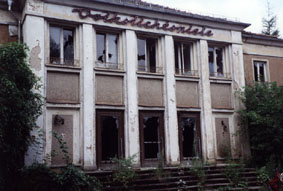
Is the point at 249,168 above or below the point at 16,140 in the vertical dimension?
below

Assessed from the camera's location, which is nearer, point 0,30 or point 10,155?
point 10,155

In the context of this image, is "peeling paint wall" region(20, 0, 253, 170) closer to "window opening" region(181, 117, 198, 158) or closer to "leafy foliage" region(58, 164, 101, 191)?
"window opening" region(181, 117, 198, 158)

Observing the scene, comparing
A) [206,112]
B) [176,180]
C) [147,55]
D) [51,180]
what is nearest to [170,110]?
[206,112]

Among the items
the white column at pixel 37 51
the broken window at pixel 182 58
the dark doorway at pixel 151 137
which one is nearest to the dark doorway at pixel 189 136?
the dark doorway at pixel 151 137

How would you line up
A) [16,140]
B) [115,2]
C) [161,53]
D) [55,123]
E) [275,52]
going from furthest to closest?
[275,52] < [161,53] < [115,2] < [55,123] < [16,140]

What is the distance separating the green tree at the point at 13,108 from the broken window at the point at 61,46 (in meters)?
2.82

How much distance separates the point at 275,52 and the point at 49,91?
13.6m

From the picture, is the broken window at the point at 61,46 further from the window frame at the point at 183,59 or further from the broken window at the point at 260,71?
the broken window at the point at 260,71

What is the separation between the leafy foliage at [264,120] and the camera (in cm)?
1705

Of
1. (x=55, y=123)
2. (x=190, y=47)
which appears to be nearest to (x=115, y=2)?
(x=190, y=47)

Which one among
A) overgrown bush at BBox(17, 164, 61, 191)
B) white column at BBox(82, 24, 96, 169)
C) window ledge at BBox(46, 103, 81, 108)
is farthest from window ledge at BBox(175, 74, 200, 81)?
overgrown bush at BBox(17, 164, 61, 191)

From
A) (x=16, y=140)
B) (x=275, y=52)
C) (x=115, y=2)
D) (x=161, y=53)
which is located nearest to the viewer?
(x=16, y=140)

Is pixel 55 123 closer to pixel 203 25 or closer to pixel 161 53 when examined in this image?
pixel 161 53

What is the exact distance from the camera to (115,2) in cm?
1652
